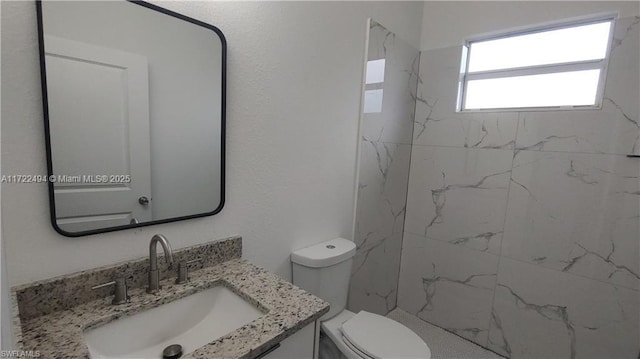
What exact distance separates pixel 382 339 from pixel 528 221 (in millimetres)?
1247

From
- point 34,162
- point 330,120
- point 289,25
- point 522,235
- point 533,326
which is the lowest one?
point 533,326

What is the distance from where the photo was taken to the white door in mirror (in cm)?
78

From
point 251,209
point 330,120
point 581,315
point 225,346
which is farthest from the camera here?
point 581,315

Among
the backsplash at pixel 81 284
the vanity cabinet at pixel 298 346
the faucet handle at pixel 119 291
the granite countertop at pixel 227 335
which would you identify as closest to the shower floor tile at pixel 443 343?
the vanity cabinet at pixel 298 346

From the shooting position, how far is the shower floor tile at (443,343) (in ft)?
6.53

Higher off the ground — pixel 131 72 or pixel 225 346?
pixel 131 72

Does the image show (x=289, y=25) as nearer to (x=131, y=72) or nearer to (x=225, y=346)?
(x=131, y=72)

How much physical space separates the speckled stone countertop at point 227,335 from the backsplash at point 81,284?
2cm

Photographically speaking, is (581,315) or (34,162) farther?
(581,315)

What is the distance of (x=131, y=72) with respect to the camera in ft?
2.95

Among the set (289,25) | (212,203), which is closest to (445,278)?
(212,203)

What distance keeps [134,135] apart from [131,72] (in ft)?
0.64

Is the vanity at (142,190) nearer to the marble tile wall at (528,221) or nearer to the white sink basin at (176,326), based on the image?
the white sink basin at (176,326)

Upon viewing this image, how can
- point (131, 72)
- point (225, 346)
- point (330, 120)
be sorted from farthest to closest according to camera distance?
point (330, 120) → point (131, 72) → point (225, 346)
